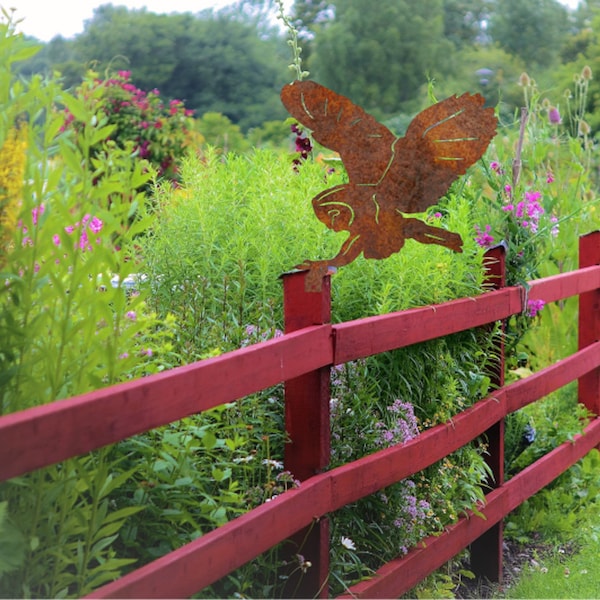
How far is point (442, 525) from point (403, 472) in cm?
44

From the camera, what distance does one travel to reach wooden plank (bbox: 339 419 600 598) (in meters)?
2.79

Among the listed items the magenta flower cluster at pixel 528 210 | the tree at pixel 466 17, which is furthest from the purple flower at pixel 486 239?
the tree at pixel 466 17

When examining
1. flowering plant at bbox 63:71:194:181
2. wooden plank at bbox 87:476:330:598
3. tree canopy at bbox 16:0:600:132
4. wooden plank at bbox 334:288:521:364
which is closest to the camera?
wooden plank at bbox 87:476:330:598

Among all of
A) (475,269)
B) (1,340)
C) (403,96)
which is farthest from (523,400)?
(403,96)

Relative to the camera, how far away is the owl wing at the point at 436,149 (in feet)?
8.63

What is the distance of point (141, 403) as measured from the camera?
1.77 meters

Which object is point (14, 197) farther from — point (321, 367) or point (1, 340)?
point (321, 367)

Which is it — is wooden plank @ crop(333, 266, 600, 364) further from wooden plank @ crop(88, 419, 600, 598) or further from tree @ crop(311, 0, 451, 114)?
tree @ crop(311, 0, 451, 114)

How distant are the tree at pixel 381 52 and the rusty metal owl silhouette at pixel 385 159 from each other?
51864 mm

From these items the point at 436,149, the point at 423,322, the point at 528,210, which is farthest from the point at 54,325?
the point at 528,210

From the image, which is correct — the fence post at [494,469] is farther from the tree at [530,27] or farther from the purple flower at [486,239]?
the tree at [530,27]

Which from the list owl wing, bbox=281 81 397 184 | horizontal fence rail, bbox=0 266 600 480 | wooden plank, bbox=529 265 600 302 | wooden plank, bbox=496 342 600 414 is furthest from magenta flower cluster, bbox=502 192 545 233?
owl wing, bbox=281 81 397 184

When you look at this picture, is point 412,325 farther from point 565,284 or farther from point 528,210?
point 565,284

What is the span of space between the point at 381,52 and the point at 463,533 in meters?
55.8
